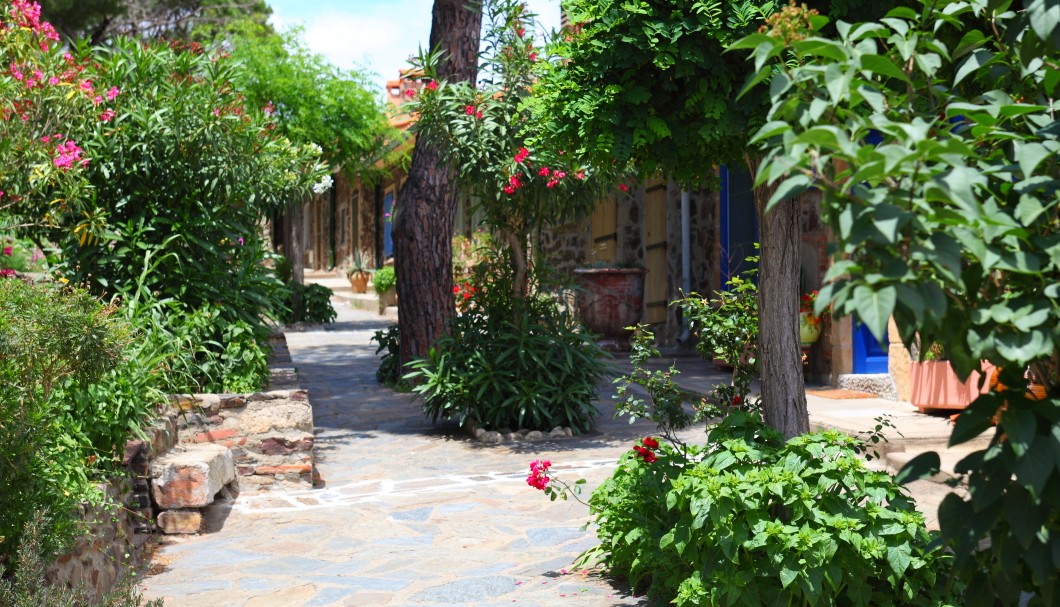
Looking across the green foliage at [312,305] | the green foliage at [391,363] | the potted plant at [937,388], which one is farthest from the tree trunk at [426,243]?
the green foliage at [312,305]

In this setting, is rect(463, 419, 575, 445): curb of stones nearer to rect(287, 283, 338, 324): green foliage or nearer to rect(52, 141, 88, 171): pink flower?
rect(52, 141, 88, 171): pink flower

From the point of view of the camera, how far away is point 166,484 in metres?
5.61

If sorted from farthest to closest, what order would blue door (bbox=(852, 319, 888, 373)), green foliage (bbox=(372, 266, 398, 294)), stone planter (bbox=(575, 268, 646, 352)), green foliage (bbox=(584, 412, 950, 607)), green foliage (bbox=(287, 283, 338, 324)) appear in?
green foliage (bbox=(372, 266, 398, 294)) → green foliage (bbox=(287, 283, 338, 324)) → stone planter (bbox=(575, 268, 646, 352)) → blue door (bbox=(852, 319, 888, 373)) → green foliage (bbox=(584, 412, 950, 607))

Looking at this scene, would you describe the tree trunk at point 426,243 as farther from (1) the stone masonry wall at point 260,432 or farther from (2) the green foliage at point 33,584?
(2) the green foliage at point 33,584

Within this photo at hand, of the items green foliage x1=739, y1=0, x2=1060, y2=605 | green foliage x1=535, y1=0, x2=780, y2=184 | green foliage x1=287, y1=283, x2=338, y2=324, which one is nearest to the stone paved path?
green foliage x1=535, y1=0, x2=780, y2=184

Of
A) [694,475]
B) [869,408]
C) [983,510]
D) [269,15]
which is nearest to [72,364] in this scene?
→ [694,475]

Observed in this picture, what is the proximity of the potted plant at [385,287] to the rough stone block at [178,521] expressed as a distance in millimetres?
14186

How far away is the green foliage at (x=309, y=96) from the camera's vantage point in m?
18.6

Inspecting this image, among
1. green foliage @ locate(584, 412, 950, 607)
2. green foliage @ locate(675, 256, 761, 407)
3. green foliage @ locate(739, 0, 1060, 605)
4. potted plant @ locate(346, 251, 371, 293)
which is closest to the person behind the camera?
green foliage @ locate(739, 0, 1060, 605)

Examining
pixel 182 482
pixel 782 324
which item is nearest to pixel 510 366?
pixel 182 482

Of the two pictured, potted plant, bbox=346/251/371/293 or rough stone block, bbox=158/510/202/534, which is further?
potted plant, bbox=346/251/371/293

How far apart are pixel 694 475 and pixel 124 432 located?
2.73 meters

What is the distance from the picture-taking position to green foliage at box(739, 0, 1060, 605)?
5.42 feet

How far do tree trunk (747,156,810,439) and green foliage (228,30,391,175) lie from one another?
14.8 m
